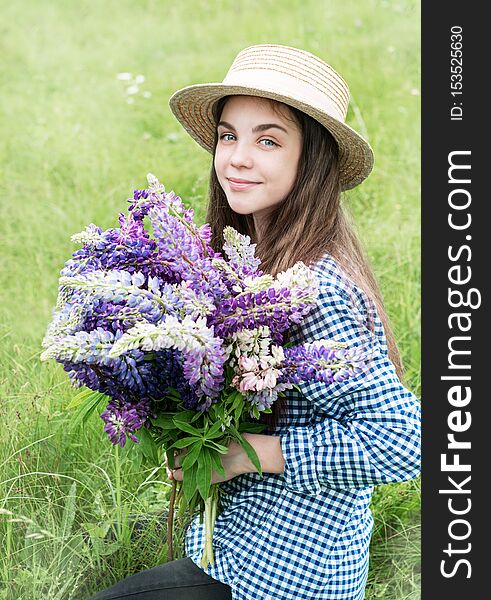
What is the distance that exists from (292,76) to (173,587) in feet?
4.02

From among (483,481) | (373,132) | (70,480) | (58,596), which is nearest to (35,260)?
(70,480)

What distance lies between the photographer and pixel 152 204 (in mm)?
1723

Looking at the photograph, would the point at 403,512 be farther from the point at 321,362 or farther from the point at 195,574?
the point at 321,362

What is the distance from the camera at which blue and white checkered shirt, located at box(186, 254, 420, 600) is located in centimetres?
179

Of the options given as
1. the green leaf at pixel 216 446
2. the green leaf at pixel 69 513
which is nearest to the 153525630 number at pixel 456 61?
the green leaf at pixel 216 446

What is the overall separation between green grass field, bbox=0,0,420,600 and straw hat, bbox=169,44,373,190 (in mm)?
872

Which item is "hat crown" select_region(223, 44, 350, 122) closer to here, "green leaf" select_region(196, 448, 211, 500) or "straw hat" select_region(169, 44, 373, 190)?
"straw hat" select_region(169, 44, 373, 190)

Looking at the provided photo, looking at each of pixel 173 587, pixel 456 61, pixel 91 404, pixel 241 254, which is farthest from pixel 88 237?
pixel 456 61

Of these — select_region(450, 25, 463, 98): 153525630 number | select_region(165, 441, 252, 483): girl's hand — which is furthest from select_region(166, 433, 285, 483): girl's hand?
select_region(450, 25, 463, 98): 153525630 number

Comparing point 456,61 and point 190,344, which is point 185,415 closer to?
point 190,344

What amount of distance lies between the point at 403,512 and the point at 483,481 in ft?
2.79

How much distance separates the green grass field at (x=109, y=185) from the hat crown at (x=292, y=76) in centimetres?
90

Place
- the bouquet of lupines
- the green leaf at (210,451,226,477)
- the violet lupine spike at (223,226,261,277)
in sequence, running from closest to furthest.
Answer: the bouquet of lupines, the violet lupine spike at (223,226,261,277), the green leaf at (210,451,226,477)

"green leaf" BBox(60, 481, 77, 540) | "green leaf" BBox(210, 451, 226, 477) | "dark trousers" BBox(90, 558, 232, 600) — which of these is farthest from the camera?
"green leaf" BBox(60, 481, 77, 540)
